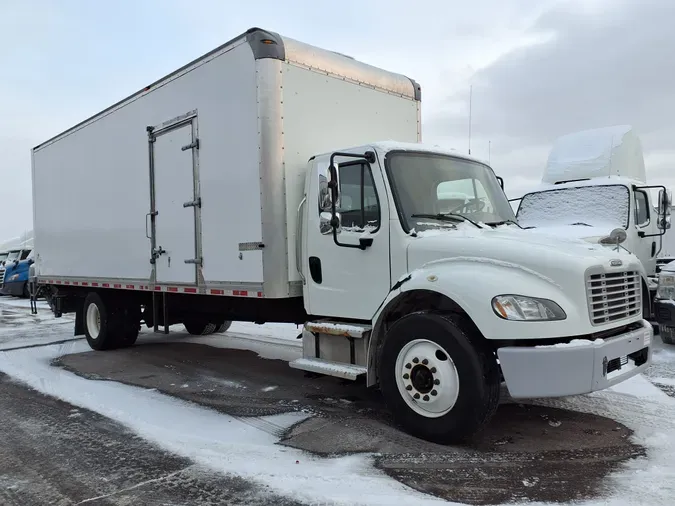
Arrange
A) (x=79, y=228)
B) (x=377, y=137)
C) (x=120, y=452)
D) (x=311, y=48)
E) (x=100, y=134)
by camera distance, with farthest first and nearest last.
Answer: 1. (x=79, y=228)
2. (x=100, y=134)
3. (x=377, y=137)
4. (x=311, y=48)
5. (x=120, y=452)

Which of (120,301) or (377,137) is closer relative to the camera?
(377,137)

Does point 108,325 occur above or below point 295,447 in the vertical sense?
above

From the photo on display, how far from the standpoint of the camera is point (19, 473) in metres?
4.06

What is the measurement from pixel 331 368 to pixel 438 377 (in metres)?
1.22

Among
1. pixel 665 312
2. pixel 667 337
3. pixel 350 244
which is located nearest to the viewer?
pixel 350 244

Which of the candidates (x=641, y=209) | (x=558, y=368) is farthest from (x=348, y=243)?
A: (x=641, y=209)

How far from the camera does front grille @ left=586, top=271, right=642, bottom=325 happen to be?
406 cm

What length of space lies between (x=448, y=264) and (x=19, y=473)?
3556 millimetres

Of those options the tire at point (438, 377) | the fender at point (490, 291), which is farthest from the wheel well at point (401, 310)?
the tire at point (438, 377)

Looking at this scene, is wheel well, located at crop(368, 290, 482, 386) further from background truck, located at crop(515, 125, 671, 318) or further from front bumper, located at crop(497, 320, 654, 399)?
background truck, located at crop(515, 125, 671, 318)

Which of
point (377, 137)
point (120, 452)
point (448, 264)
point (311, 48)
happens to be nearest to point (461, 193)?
point (448, 264)

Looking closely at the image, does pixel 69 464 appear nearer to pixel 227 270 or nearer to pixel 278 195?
pixel 227 270

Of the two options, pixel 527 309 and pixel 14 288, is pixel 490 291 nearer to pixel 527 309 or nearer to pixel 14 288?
pixel 527 309

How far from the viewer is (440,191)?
16.9 ft
